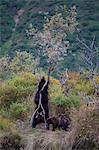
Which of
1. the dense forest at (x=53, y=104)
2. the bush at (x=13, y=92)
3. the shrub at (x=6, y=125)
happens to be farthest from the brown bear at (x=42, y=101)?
the bush at (x=13, y=92)

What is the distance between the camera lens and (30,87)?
17.0m

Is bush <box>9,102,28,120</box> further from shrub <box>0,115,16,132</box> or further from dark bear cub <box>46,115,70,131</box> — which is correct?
dark bear cub <box>46,115,70,131</box>

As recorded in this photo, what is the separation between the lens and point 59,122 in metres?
13.8

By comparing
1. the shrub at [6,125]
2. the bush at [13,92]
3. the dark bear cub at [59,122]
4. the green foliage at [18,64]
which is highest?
the shrub at [6,125]

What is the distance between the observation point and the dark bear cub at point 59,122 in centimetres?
1370

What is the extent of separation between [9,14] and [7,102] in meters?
60.1

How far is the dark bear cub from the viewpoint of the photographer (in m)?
13.7

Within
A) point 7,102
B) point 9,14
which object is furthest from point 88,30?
point 7,102

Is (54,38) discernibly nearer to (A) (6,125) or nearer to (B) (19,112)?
(B) (19,112)

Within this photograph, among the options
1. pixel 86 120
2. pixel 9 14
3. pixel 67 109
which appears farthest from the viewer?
pixel 9 14

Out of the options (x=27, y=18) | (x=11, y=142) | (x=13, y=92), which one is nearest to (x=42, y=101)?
(x=11, y=142)

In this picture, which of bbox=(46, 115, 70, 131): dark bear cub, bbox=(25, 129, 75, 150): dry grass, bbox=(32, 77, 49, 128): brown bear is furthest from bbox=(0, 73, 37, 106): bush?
bbox=(25, 129, 75, 150): dry grass

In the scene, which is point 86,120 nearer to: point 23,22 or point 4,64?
point 4,64

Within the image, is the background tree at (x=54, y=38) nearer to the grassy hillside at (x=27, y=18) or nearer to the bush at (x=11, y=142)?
the bush at (x=11, y=142)
